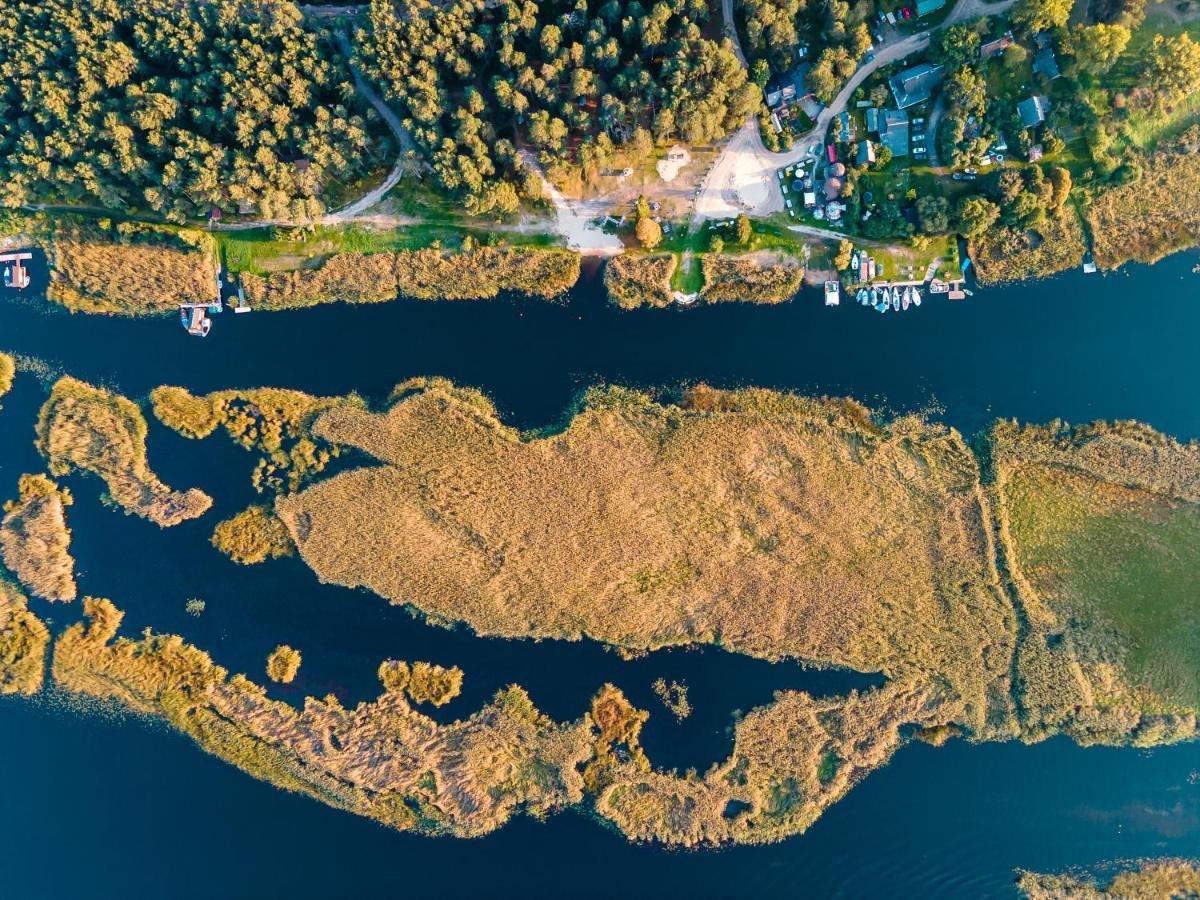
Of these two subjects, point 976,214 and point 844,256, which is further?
point 844,256

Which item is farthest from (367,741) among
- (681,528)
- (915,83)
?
(915,83)

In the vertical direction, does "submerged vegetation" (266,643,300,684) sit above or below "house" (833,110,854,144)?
below

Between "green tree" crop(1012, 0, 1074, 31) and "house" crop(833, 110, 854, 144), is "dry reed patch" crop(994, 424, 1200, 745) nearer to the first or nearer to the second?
"house" crop(833, 110, 854, 144)

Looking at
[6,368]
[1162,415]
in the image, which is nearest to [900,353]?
[1162,415]

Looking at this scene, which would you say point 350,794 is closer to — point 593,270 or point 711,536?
point 711,536

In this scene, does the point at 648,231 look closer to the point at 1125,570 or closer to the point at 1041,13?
the point at 1041,13

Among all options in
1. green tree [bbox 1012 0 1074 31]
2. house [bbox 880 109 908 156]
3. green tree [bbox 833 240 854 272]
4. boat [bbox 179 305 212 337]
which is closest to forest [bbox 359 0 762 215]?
house [bbox 880 109 908 156]
